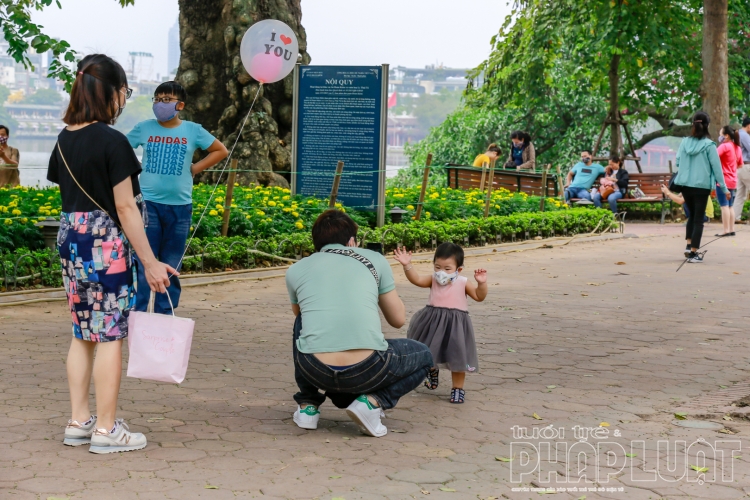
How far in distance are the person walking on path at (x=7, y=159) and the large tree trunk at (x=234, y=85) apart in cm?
294

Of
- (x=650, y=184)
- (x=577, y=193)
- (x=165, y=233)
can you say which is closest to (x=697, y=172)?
(x=577, y=193)

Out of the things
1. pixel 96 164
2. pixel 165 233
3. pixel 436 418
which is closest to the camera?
pixel 96 164

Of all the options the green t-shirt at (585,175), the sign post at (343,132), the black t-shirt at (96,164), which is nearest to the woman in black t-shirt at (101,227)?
the black t-shirt at (96,164)

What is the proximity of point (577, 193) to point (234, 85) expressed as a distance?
6929 mm

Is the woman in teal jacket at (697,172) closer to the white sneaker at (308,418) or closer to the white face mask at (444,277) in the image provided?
the white face mask at (444,277)

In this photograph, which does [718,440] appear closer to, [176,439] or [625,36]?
[176,439]

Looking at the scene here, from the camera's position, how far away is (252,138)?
16.2 meters

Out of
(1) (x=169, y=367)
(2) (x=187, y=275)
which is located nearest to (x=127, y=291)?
(1) (x=169, y=367)

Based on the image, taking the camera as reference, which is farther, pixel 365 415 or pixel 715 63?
pixel 715 63

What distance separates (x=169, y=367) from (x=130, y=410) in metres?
0.94

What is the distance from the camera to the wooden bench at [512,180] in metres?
19.1

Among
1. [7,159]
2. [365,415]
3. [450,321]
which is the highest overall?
[7,159]

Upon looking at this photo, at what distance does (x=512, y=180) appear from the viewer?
19.7 m

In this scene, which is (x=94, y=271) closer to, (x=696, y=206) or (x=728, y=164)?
(x=696, y=206)
